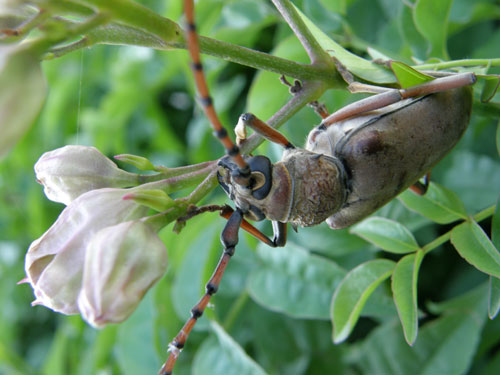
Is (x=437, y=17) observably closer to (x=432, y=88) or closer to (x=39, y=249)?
(x=432, y=88)

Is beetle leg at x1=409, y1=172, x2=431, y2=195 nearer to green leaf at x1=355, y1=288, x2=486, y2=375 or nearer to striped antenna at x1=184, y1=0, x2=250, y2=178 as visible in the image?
green leaf at x1=355, y1=288, x2=486, y2=375

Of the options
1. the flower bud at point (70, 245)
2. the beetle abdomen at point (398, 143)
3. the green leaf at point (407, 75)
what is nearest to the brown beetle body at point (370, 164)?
the beetle abdomen at point (398, 143)

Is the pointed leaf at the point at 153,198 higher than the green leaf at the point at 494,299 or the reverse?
higher

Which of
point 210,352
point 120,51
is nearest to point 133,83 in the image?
point 120,51

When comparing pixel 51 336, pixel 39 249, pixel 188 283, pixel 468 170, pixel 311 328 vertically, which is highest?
pixel 39 249

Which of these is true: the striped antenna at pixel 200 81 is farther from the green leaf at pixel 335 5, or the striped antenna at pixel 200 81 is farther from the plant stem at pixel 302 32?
the green leaf at pixel 335 5
